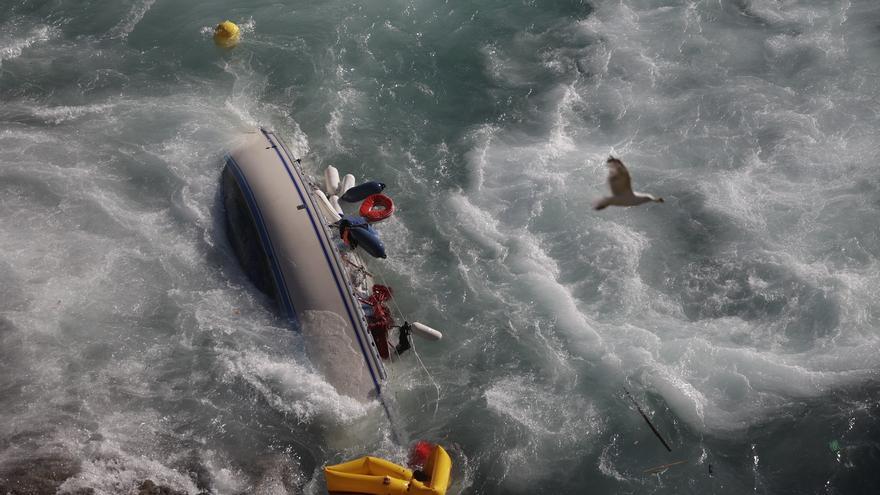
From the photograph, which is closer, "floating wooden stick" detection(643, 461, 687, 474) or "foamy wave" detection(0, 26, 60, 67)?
"floating wooden stick" detection(643, 461, 687, 474)

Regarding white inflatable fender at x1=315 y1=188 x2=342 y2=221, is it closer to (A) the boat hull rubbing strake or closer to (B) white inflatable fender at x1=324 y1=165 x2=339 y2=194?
(A) the boat hull rubbing strake

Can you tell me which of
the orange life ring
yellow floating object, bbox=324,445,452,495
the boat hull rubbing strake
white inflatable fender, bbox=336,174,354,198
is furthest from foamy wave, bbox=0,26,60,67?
yellow floating object, bbox=324,445,452,495

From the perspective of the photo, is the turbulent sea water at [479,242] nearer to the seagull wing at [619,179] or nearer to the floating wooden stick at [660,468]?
the floating wooden stick at [660,468]

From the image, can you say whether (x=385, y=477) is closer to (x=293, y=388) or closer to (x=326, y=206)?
(x=293, y=388)

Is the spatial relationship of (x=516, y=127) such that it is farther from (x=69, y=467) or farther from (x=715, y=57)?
(x=69, y=467)

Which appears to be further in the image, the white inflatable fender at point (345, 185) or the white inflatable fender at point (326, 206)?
the white inflatable fender at point (345, 185)

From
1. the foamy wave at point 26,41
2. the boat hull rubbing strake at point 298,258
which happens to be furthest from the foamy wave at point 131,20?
the boat hull rubbing strake at point 298,258
